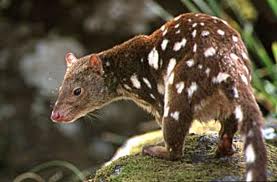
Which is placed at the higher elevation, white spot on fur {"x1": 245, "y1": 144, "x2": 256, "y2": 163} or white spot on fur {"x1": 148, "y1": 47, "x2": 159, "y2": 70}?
white spot on fur {"x1": 148, "y1": 47, "x2": 159, "y2": 70}

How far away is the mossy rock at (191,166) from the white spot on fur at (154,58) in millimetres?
458

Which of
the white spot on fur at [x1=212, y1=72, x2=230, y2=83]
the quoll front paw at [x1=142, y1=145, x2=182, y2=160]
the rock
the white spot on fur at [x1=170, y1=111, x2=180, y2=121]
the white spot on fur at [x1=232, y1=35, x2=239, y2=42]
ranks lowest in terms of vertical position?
the quoll front paw at [x1=142, y1=145, x2=182, y2=160]

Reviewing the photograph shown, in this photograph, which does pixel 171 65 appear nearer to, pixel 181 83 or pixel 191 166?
pixel 181 83

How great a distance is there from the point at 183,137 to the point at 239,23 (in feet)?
13.6

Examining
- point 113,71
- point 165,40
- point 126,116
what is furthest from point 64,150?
point 165,40

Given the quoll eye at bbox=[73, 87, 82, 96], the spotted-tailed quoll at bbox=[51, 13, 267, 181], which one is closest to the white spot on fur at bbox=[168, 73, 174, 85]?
the spotted-tailed quoll at bbox=[51, 13, 267, 181]

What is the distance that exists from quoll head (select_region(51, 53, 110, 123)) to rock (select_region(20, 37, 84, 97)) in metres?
3.29

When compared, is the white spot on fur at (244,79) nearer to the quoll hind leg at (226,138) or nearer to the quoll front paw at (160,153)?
the quoll hind leg at (226,138)

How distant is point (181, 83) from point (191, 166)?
17.6 inches

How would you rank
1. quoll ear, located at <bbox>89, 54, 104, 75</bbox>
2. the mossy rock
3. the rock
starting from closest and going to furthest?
1. the mossy rock
2. quoll ear, located at <bbox>89, 54, 104, 75</bbox>
3. the rock

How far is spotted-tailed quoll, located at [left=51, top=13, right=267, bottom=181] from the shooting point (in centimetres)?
329

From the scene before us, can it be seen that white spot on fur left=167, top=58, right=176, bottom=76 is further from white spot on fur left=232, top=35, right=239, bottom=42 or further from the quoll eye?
the quoll eye

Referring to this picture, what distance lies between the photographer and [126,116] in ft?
24.7

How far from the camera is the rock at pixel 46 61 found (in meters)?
7.48
